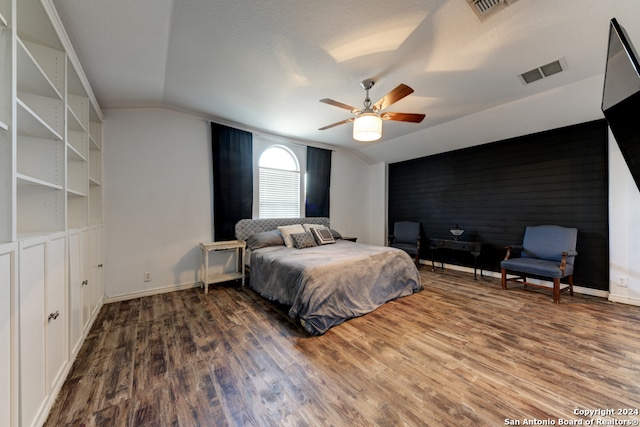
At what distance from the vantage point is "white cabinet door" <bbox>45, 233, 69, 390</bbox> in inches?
57.1

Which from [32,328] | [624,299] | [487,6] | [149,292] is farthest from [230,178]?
[624,299]

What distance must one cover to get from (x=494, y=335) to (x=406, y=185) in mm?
3833

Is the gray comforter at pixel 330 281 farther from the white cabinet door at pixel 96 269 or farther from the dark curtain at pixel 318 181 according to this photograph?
the white cabinet door at pixel 96 269

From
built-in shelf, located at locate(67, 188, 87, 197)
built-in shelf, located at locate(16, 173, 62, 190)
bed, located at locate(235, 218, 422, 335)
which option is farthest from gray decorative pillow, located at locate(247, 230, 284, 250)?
built-in shelf, located at locate(16, 173, 62, 190)

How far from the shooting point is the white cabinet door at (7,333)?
3.31 feet

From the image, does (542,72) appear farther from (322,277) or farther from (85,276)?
(85,276)

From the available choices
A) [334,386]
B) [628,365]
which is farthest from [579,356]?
[334,386]

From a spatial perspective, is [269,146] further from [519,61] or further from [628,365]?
[628,365]

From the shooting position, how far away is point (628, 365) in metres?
1.82

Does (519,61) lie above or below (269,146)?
above

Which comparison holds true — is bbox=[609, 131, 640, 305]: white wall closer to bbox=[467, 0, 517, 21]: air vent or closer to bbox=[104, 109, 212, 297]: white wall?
bbox=[467, 0, 517, 21]: air vent

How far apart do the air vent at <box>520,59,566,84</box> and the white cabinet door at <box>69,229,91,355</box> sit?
4572 mm

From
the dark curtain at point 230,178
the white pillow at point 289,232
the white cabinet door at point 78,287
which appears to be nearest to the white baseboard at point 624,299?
the white pillow at point 289,232

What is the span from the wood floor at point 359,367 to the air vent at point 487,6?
2.68 m
